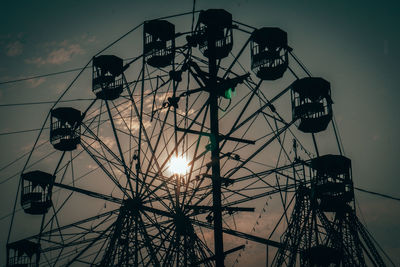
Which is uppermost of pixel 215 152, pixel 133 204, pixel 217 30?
pixel 217 30

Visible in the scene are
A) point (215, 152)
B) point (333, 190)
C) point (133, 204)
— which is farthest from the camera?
point (333, 190)

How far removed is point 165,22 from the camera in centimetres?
2419

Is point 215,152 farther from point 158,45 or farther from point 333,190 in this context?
point 333,190

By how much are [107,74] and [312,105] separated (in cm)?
1201

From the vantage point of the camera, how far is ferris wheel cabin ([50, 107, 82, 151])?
26.3 m

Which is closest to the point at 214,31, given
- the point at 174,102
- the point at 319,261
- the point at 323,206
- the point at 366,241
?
the point at 174,102

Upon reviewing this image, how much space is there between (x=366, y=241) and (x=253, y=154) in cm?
1800

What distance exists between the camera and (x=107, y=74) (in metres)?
25.1

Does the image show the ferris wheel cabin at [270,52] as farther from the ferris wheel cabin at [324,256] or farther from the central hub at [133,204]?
the ferris wheel cabin at [324,256]

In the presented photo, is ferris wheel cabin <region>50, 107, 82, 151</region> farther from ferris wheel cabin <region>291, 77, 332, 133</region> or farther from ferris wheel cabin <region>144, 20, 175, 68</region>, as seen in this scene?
ferris wheel cabin <region>291, 77, 332, 133</region>

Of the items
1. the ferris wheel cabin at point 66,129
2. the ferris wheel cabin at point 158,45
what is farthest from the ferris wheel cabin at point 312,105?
the ferris wheel cabin at point 66,129

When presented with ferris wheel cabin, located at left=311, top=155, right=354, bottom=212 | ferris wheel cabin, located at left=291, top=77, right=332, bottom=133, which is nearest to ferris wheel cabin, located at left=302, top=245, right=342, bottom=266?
ferris wheel cabin, located at left=311, top=155, right=354, bottom=212

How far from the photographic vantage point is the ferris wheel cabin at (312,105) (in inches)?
774

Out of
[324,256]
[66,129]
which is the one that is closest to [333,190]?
[324,256]
